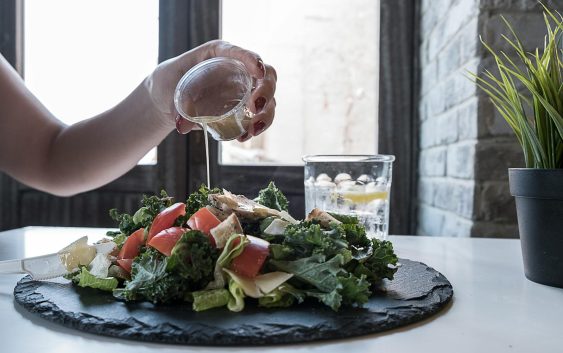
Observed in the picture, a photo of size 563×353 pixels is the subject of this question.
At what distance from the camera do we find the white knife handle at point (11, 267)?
28.7 inches

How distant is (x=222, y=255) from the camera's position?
2.01ft

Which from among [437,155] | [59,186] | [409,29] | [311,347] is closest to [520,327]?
[311,347]

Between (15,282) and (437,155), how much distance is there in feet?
4.09

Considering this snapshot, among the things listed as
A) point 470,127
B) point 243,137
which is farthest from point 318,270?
point 470,127

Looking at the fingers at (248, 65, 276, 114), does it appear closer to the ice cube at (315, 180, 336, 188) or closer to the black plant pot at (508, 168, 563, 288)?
the ice cube at (315, 180, 336, 188)

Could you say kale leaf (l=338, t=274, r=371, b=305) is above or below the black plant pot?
below

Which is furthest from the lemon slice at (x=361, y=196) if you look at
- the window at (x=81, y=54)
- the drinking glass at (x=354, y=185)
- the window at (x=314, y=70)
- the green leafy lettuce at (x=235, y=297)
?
the window at (x=81, y=54)

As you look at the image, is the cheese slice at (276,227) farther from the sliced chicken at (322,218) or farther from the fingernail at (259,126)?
the fingernail at (259,126)

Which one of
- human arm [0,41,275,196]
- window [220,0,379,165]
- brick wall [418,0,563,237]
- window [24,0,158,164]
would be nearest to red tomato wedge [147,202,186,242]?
human arm [0,41,275,196]

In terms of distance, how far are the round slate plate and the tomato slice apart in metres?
0.07

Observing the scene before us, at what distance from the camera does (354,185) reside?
3.56 ft

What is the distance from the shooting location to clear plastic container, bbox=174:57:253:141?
3.25 ft

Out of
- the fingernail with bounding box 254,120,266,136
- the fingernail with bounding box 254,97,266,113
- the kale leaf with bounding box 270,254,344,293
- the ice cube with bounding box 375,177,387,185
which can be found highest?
the fingernail with bounding box 254,97,266,113

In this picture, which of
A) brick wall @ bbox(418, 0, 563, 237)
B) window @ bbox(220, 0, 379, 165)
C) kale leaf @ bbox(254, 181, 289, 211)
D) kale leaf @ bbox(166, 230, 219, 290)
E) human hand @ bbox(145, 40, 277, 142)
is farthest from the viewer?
window @ bbox(220, 0, 379, 165)
